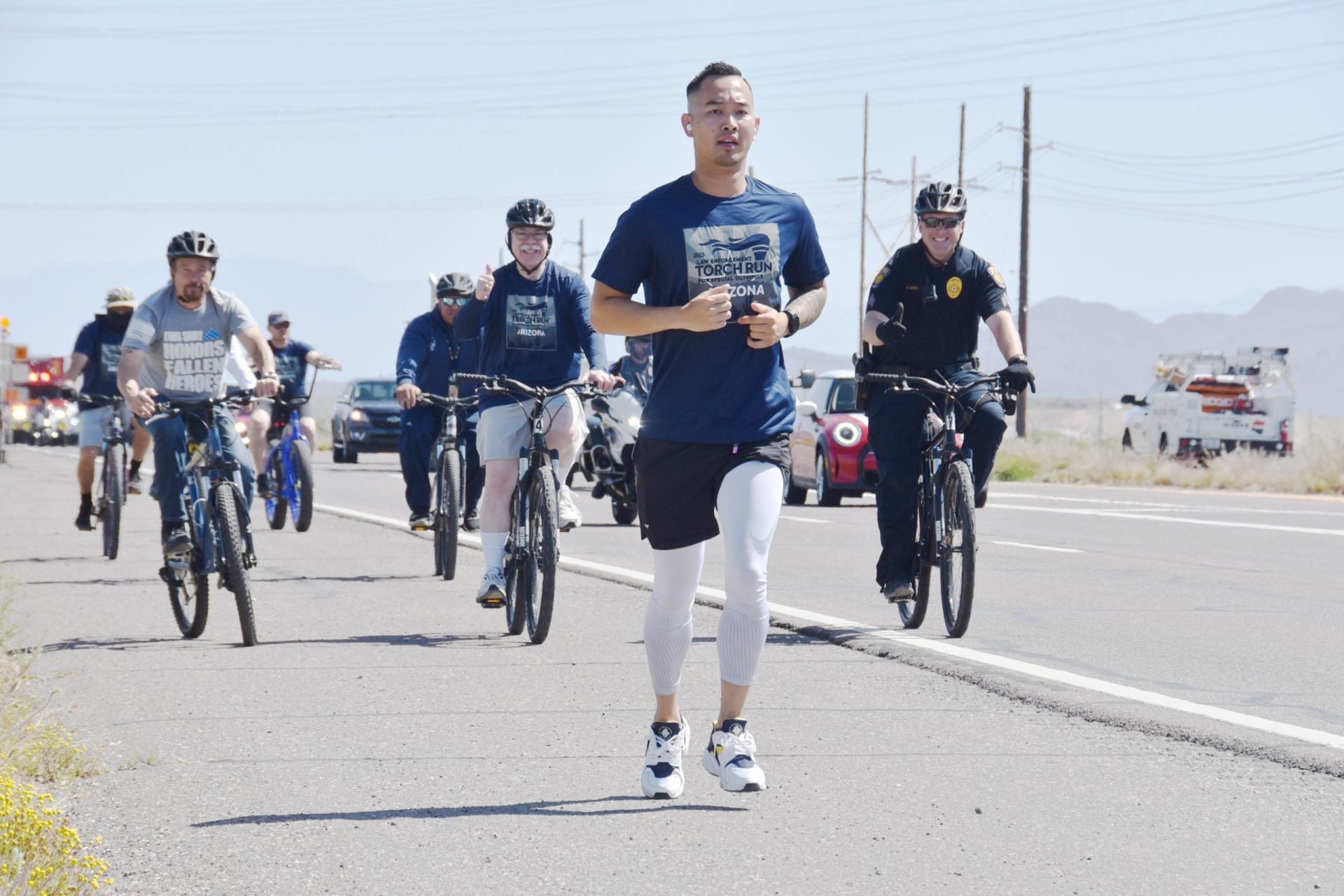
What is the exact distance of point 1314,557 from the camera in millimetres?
13414

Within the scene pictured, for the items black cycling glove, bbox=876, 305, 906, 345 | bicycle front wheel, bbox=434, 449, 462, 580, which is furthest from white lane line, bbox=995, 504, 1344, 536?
black cycling glove, bbox=876, 305, 906, 345

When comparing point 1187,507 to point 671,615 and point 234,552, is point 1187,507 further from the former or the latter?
point 671,615

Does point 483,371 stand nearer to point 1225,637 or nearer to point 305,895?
point 1225,637

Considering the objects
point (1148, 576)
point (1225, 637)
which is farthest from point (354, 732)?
point (1148, 576)

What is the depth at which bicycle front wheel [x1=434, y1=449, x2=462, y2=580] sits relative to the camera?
11156mm

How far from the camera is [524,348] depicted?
9.00m

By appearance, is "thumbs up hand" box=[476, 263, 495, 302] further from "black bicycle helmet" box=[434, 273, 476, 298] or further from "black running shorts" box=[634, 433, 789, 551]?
"black running shorts" box=[634, 433, 789, 551]

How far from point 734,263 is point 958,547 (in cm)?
351

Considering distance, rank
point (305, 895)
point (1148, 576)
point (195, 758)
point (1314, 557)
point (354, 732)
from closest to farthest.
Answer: point (305, 895), point (195, 758), point (354, 732), point (1148, 576), point (1314, 557)

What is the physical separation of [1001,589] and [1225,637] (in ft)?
7.68

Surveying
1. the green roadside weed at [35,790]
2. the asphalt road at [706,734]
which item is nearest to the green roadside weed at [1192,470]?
the asphalt road at [706,734]

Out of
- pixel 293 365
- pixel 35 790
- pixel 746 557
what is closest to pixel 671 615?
pixel 746 557

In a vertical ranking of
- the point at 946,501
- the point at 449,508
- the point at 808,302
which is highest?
the point at 808,302

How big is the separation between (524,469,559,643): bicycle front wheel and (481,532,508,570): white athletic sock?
1.41 feet
